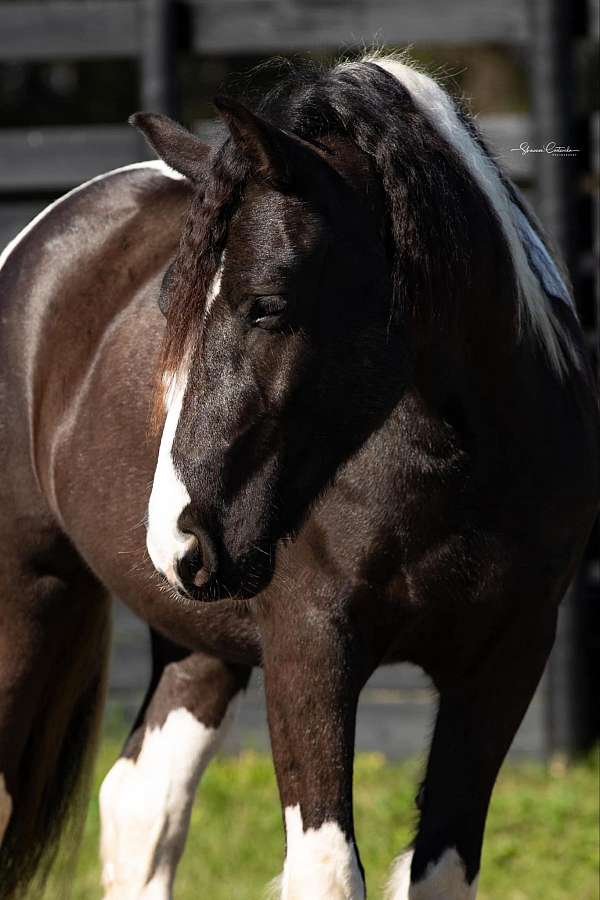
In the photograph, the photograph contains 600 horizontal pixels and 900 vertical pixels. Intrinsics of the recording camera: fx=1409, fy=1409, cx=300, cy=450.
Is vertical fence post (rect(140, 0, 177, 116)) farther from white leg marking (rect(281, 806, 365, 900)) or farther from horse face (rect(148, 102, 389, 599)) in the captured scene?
white leg marking (rect(281, 806, 365, 900))

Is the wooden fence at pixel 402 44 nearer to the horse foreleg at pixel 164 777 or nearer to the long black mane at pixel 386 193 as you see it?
the horse foreleg at pixel 164 777

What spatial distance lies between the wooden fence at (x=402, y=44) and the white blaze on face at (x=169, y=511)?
3.09 m

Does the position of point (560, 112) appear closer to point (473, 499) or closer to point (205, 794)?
point (205, 794)

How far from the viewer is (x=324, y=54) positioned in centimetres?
533

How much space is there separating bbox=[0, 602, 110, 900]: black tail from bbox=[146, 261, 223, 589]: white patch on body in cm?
120

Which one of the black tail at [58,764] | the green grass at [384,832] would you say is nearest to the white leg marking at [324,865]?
the black tail at [58,764]

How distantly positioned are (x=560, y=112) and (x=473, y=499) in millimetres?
2994

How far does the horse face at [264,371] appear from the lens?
6.60 ft

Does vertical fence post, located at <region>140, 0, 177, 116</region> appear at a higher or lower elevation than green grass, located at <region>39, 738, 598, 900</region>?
higher

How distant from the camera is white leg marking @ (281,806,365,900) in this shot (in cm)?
228

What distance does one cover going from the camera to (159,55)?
519 centimetres

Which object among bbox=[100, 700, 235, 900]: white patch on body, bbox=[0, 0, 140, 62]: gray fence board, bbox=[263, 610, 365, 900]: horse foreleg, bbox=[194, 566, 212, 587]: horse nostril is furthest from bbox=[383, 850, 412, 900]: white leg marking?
bbox=[0, 0, 140, 62]: gray fence board

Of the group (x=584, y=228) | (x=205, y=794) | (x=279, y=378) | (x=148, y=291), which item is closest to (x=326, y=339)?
(x=279, y=378)

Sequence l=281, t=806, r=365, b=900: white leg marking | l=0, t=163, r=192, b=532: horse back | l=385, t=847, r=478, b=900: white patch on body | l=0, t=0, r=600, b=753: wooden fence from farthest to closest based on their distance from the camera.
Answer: l=0, t=0, r=600, b=753: wooden fence < l=0, t=163, r=192, b=532: horse back < l=385, t=847, r=478, b=900: white patch on body < l=281, t=806, r=365, b=900: white leg marking
